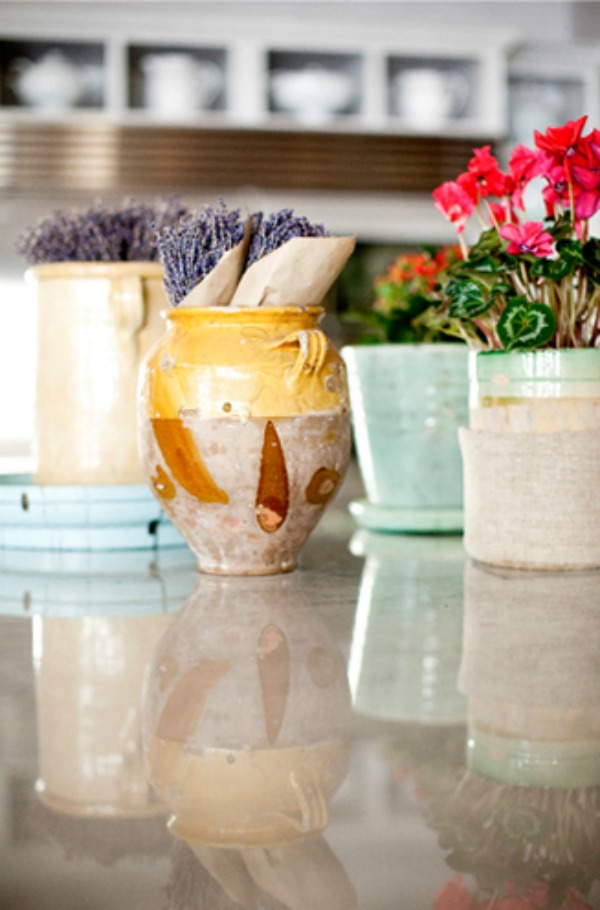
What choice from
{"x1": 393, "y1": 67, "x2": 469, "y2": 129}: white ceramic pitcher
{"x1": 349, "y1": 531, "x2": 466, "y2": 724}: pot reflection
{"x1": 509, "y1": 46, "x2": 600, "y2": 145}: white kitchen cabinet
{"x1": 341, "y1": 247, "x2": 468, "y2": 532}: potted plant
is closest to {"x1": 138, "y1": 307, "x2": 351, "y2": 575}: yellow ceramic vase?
{"x1": 349, "y1": 531, "x2": 466, "y2": 724}: pot reflection

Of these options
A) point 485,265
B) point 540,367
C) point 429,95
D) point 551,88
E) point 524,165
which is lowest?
point 540,367

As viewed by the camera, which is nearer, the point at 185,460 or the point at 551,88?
the point at 185,460

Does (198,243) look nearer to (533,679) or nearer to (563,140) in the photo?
(563,140)

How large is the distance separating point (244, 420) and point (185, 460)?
71 mm

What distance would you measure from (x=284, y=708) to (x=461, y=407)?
0.93 m

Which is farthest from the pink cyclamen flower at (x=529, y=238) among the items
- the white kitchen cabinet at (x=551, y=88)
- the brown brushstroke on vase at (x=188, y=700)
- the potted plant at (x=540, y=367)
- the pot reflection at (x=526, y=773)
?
the white kitchen cabinet at (x=551, y=88)

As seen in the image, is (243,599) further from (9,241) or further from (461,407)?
(9,241)

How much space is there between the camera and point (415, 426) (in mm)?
1524

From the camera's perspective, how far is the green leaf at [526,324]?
1.14 metres

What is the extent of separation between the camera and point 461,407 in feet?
5.00

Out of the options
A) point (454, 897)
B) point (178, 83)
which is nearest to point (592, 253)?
point (454, 897)

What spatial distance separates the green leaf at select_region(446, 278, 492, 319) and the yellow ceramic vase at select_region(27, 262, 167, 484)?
0.37 meters

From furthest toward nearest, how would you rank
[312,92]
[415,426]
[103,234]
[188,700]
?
[312,92], [415,426], [103,234], [188,700]

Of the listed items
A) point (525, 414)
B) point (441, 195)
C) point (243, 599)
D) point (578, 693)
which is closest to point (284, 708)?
point (578, 693)
